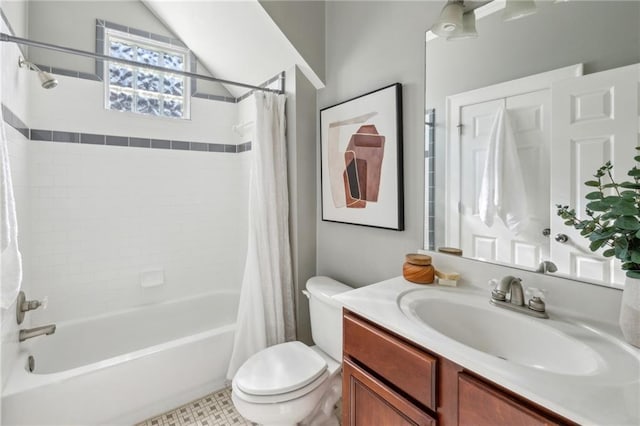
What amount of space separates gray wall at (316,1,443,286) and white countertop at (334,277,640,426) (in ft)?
2.21

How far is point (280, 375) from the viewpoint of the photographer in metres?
1.42

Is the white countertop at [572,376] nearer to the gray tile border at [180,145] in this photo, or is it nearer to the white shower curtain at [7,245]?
the white shower curtain at [7,245]

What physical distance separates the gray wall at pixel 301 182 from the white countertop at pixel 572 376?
1186mm

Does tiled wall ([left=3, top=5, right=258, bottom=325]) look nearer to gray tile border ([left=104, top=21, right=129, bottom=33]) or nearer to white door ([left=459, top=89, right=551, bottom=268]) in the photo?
gray tile border ([left=104, top=21, right=129, bottom=33])

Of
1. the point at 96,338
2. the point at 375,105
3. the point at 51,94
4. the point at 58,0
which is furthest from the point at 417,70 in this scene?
the point at 96,338

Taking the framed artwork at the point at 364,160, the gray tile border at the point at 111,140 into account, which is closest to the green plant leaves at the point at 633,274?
the framed artwork at the point at 364,160

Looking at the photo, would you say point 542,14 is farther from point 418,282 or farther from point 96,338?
point 96,338

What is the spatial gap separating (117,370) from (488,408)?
6.01ft

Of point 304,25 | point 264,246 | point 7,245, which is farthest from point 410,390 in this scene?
point 304,25

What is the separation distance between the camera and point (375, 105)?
1.65 meters

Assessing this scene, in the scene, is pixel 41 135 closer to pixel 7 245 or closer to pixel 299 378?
pixel 7 245

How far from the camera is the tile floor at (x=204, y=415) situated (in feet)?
5.67

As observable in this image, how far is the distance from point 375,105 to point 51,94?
2285 mm

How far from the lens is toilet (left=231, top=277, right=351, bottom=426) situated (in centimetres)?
132
